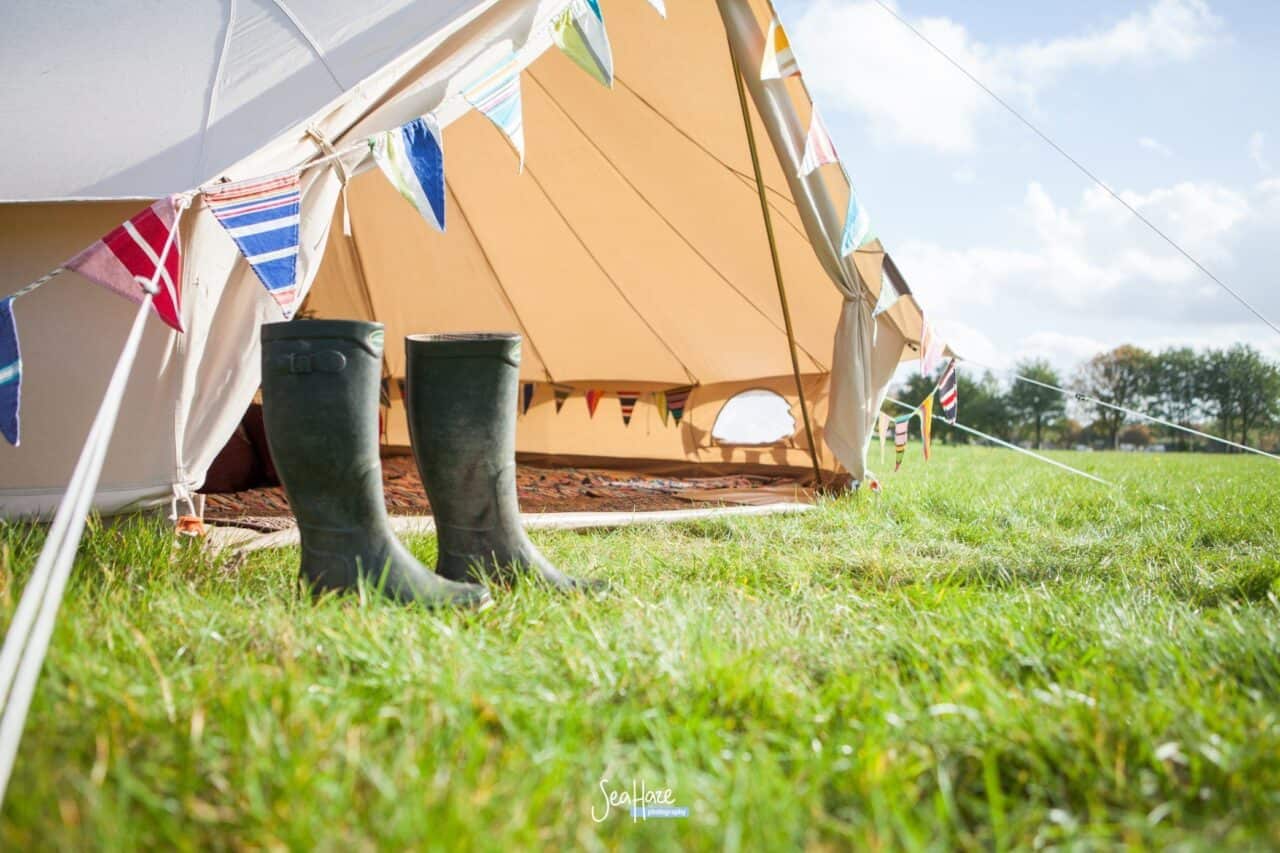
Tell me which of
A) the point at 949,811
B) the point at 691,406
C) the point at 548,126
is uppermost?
the point at 548,126

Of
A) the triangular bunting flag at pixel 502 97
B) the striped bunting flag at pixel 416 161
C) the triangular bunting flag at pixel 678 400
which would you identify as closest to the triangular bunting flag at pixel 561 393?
the triangular bunting flag at pixel 678 400

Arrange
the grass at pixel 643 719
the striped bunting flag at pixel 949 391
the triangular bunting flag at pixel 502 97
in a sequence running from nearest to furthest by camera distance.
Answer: the grass at pixel 643 719 < the triangular bunting flag at pixel 502 97 < the striped bunting flag at pixel 949 391

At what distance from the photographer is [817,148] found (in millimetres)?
2826

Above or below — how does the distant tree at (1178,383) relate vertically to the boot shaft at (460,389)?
above

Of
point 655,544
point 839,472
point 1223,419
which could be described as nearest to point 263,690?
point 655,544

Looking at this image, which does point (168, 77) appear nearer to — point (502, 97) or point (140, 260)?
point (140, 260)

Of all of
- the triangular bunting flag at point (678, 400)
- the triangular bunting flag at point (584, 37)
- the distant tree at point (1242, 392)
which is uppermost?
the distant tree at point (1242, 392)

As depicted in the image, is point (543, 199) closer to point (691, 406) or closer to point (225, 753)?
point (691, 406)

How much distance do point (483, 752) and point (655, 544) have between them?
1548mm

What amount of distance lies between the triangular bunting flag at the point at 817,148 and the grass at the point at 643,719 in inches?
62.1

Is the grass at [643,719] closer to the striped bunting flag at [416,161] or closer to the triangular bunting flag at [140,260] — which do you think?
the triangular bunting flag at [140,260]

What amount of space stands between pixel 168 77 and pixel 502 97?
768 millimetres

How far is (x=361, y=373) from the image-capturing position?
158 cm

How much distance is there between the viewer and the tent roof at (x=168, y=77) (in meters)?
1.83
